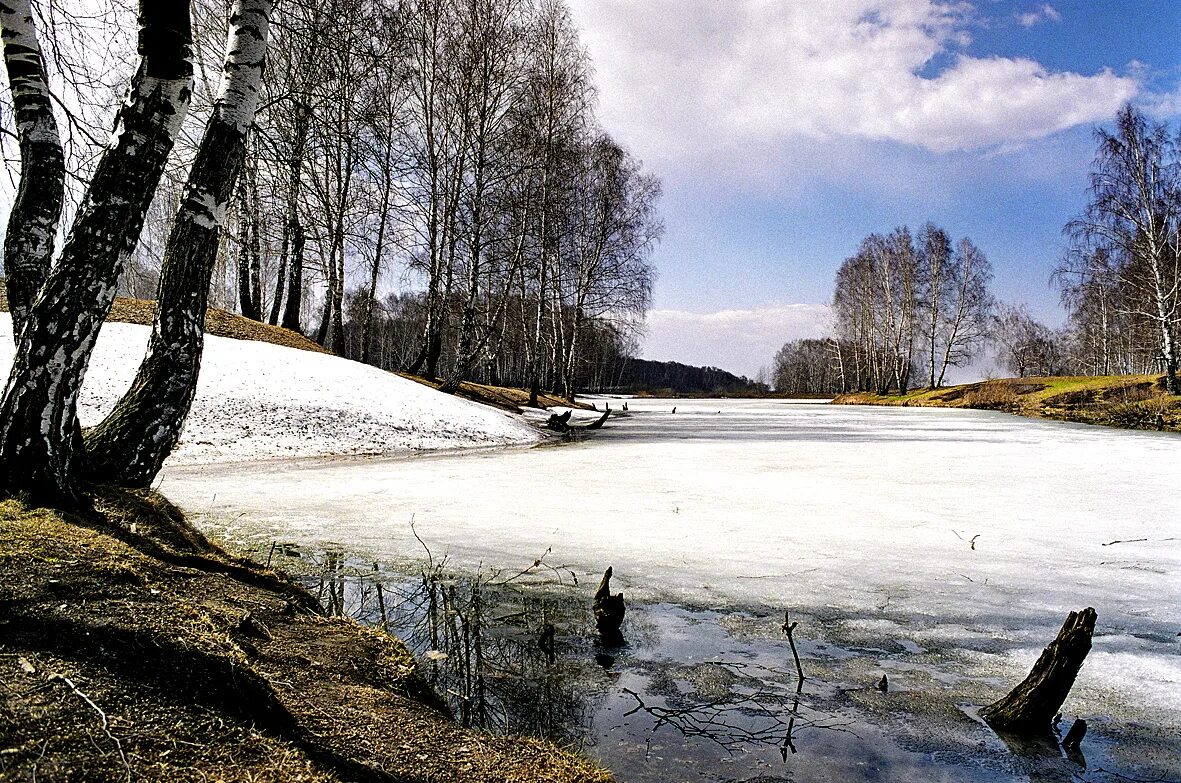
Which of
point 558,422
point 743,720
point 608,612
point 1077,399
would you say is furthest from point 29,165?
point 1077,399

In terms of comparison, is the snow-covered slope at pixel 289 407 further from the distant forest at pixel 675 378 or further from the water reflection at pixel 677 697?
the distant forest at pixel 675 378

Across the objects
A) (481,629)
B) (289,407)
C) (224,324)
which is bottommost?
(481,629)

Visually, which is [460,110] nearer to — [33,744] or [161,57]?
[161,57]

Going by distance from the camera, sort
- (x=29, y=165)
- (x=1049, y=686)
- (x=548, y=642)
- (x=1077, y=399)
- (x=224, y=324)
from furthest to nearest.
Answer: (x=1077, y=399) < (x=224, y=324) < (x=29, y=165) < (x=548, y=642) < (x=1049, y=686)

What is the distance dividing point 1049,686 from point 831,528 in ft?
9.86

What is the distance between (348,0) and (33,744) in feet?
39.6

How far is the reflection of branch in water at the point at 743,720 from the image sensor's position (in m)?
2.03

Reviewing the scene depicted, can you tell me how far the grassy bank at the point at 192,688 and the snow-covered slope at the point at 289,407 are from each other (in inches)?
273

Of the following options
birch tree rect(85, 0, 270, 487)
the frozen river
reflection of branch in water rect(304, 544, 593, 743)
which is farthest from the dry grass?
reflection of branch in water rect(304, 544, 593, 743)

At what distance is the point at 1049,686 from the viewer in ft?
6.91

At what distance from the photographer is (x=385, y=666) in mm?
2367

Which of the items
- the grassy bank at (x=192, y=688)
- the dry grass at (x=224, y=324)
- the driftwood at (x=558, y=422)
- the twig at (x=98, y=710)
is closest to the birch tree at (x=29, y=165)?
the grassy bank at (x=192, y=688)

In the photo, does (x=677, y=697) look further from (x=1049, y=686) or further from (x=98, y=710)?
(x=98, y=710)

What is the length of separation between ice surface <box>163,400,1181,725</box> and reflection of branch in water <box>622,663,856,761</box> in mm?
921
